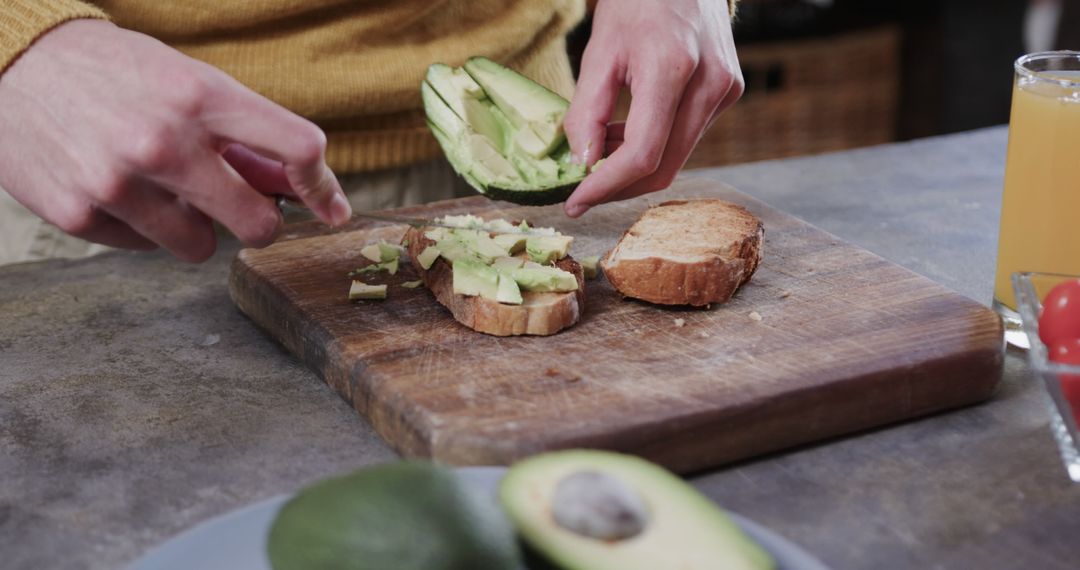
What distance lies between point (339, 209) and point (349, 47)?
2.11 ft

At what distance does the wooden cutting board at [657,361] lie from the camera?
1.16 m

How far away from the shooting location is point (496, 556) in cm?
83

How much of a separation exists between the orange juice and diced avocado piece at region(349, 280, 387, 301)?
2.48 feet

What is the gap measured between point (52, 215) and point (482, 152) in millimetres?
580

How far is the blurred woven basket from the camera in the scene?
382 cm

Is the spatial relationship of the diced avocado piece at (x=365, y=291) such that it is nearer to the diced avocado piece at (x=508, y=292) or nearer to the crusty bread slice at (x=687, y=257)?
A: the diced avocado piece at (x=508, y=292)

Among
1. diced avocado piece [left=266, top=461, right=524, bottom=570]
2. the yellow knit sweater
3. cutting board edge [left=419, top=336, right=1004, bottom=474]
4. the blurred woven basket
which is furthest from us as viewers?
the blurred woven basket

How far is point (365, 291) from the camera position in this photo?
1.50m

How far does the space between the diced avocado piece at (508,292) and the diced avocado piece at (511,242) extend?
144mm

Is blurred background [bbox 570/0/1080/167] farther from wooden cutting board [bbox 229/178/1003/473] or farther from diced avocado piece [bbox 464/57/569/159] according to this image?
wooden cutting board [bbox 229/178/1003/473]

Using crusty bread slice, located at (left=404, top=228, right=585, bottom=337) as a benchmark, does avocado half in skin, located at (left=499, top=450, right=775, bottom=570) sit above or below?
above

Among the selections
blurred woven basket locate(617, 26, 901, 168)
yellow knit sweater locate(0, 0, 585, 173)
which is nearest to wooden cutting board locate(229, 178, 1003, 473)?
yellow knit sweater locate(0, 0, 585, 173)

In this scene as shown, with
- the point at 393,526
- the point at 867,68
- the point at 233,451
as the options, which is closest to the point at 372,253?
the point at 233,451

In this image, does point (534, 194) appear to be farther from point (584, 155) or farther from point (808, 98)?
point (808, 98)
